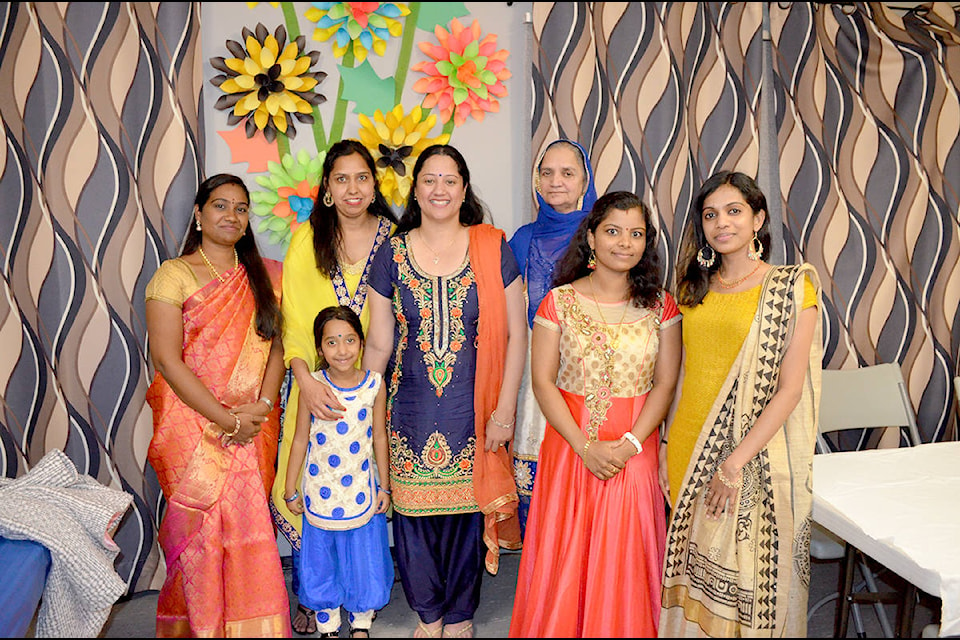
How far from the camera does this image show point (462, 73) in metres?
2.80

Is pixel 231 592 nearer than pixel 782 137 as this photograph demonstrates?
Yes

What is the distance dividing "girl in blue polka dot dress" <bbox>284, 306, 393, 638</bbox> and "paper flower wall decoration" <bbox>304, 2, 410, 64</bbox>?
3.91 feet

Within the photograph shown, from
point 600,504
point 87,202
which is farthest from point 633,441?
point 87,202

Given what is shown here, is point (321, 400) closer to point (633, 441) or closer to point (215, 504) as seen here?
point (215, 504)

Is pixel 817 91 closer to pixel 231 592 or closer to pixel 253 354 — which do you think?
pixel 253 354

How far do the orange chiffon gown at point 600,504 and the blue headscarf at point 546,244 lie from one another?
0.37 meters

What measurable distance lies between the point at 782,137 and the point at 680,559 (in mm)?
1919

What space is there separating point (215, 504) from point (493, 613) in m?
1.04

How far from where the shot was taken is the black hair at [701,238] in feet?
6.08

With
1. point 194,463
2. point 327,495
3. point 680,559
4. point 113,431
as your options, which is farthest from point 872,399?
point 113,431

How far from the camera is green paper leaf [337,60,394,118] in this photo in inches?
109

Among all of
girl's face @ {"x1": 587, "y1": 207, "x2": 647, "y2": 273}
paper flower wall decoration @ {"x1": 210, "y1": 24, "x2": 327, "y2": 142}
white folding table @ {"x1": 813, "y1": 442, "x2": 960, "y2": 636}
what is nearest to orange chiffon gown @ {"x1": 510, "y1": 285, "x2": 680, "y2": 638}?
girl's face @ {"x1": 587, "y1": 207, "x2": 647, "y2": 273}

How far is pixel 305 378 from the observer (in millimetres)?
2184

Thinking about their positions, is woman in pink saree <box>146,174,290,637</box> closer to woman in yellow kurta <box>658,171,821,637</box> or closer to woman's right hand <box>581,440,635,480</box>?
woman's right hand <box>581,440,635,480</box>
